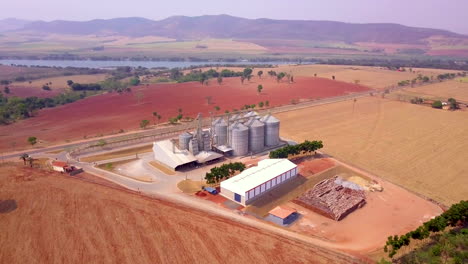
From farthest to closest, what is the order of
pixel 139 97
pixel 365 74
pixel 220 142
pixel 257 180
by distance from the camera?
pixel 365 74 → pixel 139 97 → pixel 220 142 → pixel 257 180

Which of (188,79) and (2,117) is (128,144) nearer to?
(2,117)

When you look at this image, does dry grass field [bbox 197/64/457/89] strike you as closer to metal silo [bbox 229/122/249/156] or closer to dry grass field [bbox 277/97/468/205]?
dry grass field [bbox 277/97/468/205]

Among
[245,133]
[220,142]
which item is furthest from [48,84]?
[245,133]

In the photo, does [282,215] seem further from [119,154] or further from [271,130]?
[119,154]

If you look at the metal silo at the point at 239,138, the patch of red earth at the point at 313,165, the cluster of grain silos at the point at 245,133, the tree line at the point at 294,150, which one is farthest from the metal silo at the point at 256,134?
the patch of red earth at the point at 313,165

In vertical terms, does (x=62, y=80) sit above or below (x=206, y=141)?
below

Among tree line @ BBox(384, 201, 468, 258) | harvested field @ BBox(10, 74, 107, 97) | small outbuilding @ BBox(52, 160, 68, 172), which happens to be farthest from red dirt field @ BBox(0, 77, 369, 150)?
tree line @ BBox(384, 201, 468, 258)
